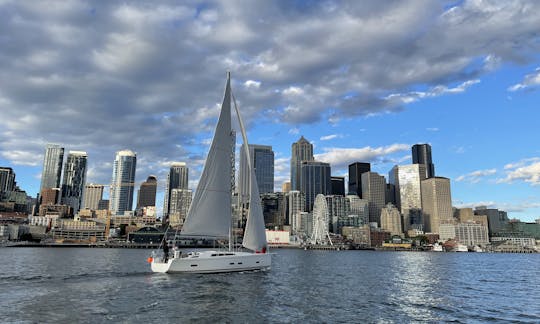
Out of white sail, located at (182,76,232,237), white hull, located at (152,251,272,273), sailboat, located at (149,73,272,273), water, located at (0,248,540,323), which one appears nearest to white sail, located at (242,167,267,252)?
sailboat, located at (149,73,272,273)

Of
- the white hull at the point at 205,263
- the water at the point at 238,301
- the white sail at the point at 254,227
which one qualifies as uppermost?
the white sail at the point at 254,227

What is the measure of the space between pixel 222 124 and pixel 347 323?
2830 centimetres

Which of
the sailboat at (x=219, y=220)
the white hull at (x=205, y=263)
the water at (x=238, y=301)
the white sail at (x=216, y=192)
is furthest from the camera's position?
the white sail at (x=216, y=192)

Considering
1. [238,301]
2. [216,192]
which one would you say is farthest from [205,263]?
[238,301]

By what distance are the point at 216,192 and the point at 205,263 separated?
25.4 ft

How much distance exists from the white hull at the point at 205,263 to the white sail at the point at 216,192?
2549 mm

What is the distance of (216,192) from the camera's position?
1786 inches

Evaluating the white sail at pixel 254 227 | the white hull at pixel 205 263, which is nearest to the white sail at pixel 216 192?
the white hull at pixel 205 263

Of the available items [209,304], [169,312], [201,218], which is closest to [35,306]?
[169,312]

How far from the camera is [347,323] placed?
24.8 m

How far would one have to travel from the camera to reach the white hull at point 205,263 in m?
41.5

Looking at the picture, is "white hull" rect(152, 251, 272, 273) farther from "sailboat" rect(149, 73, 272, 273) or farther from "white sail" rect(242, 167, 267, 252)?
"white sail" rect(242, 167, 267, 252)

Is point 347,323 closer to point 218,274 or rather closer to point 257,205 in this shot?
point 218,274

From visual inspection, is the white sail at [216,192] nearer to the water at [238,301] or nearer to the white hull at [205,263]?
the white hull at [205,263]
